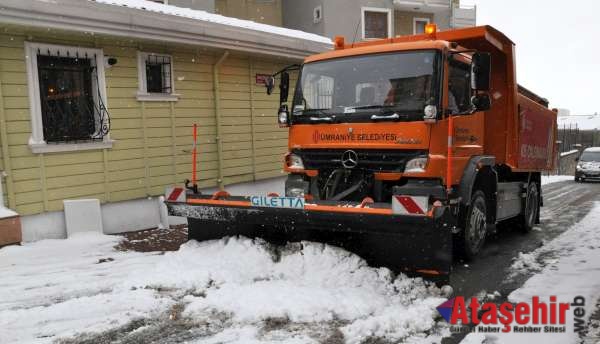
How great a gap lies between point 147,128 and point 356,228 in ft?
17.9

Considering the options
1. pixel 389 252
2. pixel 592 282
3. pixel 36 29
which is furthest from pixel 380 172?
pixel 36 29

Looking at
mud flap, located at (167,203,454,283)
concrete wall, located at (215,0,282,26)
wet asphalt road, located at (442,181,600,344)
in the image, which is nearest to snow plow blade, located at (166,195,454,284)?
mud flap, located at (167,203,454,283)

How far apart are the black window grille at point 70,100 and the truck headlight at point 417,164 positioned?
17.7 feet

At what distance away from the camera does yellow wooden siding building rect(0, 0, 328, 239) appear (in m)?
7.00

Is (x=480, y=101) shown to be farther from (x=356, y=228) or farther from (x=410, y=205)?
(x=356, y=228)

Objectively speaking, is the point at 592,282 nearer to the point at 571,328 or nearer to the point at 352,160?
the point at 571,328

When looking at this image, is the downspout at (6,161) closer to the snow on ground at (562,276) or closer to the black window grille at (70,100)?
the black window grille at (70,100)

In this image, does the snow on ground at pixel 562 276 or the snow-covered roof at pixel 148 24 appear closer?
the snow on ground at pixel 562 276

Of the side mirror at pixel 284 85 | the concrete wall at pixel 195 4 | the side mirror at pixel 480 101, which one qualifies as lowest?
the side mirror at pixel 480 101

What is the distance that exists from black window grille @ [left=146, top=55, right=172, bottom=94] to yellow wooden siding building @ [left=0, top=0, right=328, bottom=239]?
128mm

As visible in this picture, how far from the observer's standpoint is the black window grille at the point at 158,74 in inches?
348

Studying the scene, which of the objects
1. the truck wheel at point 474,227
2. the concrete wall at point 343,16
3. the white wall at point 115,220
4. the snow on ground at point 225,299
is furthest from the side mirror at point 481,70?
the concrete wall at point 343,16

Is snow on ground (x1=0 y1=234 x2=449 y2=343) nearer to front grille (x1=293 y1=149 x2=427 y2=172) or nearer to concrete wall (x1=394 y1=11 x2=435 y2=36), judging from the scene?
front grille (x1=293 y1=149 x2=427 y2=172)

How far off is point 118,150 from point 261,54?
382 cm
